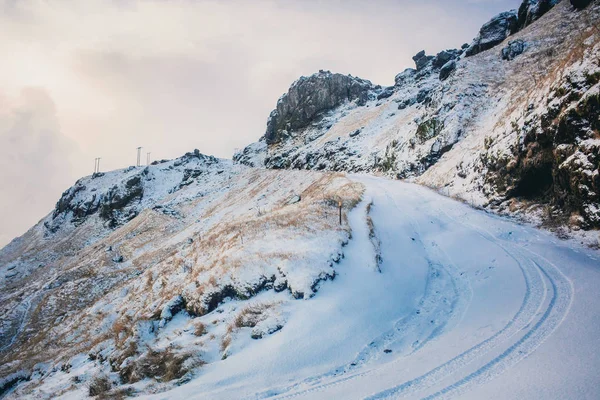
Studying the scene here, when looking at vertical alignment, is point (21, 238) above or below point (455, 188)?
below

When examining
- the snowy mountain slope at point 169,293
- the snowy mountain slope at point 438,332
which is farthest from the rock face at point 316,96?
the snowy mountain slope at point 438,332

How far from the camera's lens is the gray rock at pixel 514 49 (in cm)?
4728

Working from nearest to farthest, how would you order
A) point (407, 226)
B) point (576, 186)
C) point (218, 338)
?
point (218, 338), point (576, 186), point (407, 226)

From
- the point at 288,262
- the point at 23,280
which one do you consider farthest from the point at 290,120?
the point at 288,262

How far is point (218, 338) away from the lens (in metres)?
12.2

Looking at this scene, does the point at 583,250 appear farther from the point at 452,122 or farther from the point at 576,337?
the point at 452,122

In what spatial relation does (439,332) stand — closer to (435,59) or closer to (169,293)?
(169,293)

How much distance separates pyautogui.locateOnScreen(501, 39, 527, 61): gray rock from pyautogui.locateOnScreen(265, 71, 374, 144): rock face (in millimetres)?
48705

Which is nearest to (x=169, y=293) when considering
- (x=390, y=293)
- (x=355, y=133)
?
(x=390, y=293)

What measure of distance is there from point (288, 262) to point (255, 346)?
463cm

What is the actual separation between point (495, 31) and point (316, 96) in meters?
50.0

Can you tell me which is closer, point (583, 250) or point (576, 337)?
point (576, 337)

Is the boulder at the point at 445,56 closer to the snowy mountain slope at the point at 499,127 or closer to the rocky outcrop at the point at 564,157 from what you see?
the snowy mountain slope at the point at 499,127

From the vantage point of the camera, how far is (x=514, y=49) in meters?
48.0
